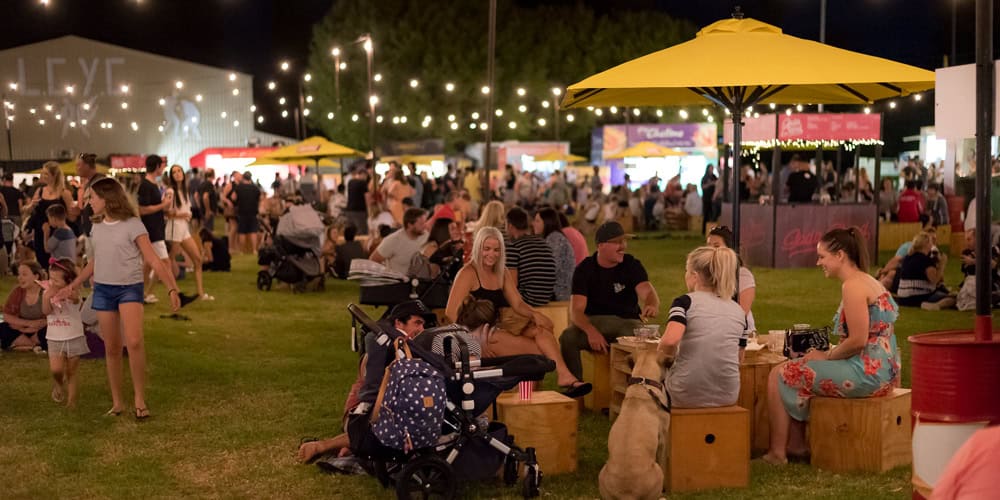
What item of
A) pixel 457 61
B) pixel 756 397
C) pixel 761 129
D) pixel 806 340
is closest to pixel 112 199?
pixel 756 397

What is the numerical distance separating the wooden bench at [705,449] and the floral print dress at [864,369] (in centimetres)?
53

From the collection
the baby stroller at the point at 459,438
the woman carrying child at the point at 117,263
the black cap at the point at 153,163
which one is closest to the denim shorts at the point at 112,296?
the woman carrying child at the point at 117,263

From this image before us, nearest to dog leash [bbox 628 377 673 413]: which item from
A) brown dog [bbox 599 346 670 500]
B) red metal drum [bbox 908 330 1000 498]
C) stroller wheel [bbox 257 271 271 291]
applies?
brown dog [bbox 599 346 670 500]

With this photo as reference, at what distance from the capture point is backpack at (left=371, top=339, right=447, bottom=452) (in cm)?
574

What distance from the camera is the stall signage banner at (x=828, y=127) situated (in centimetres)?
1973

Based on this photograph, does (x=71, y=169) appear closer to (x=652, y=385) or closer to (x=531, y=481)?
(x=531, y=481)

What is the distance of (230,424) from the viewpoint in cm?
815

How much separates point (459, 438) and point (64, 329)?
393 cm

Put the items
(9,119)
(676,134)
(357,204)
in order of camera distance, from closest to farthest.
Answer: (357,204) → (676,134) → (9,119)

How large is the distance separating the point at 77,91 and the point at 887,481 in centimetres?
5225

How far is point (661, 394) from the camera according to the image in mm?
6027

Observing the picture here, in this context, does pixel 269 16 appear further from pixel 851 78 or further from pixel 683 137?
pixel 851 78

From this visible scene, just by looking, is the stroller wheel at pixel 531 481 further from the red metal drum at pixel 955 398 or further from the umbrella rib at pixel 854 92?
the umbrella rib at pixel 854 92

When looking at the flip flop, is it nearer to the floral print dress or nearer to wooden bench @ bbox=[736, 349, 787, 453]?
wooden bench @ bbox=[736, 349, 787, 453]
